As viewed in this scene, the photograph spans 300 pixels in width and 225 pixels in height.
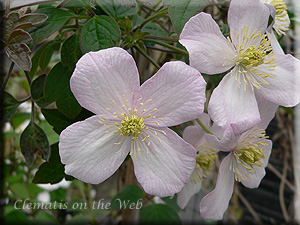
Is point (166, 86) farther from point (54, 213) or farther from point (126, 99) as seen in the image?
point (54, 213)

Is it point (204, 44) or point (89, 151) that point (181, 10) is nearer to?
point (204, 44)

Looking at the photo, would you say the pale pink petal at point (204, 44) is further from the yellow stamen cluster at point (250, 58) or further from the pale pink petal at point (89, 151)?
the pale pink petal at point (89, 151)

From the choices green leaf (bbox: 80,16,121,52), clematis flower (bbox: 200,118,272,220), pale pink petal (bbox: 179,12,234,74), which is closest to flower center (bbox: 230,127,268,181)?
clematis flower (bbox: 200,118,272,220)

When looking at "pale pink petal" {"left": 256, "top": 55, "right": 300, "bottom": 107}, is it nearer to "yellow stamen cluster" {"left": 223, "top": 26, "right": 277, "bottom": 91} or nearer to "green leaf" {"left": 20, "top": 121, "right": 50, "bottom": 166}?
"yellow stamen cluster" {"left": 223, "top": 26, "right": 277, "bottom": 91}

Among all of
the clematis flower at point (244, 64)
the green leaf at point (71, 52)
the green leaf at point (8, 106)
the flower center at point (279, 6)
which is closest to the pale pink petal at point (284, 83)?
the clematis flower at point (244, 64)

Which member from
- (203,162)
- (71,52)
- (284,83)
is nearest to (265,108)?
(284,83)
